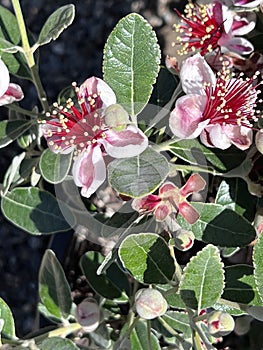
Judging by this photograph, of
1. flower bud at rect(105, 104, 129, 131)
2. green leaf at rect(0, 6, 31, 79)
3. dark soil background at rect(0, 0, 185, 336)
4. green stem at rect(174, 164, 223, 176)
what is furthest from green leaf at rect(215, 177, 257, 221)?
dark soil background at rect(0, 0, 185, 336)

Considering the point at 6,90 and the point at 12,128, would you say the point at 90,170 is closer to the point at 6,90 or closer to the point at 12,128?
the point at 6,90

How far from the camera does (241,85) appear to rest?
86cm

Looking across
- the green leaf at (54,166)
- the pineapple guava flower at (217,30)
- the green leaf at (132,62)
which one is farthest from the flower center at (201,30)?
the green leaf at (54,166)

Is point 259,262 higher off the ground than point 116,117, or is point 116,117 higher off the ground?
point 116,117

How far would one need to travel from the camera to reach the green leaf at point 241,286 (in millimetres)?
891

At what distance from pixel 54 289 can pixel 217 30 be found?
520 mm

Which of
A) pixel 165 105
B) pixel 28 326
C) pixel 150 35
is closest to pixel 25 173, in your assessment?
pixel 165 105

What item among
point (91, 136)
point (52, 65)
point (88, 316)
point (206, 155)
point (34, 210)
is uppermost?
point (91, 136)

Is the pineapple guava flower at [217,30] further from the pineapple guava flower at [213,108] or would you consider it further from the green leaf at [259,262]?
the green leaf at [259,262]

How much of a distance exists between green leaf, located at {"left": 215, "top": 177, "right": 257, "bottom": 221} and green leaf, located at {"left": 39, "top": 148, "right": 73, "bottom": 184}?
0.22m

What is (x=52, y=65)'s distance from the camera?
2043mm

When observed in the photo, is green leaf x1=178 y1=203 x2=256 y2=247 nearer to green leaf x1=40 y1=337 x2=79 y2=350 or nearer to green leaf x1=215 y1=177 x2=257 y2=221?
green leaf x1=215 y1=177 x2=257 y2=221

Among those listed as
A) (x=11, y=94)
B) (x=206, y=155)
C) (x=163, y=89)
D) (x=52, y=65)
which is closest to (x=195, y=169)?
(x=206, y=155)

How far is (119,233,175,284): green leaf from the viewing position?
85 centimetres
